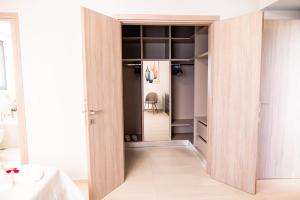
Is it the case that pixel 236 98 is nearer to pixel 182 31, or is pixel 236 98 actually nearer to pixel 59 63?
pixel 59 63

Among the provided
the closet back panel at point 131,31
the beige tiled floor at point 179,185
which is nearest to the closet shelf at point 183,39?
the closet back panel at point 131,31

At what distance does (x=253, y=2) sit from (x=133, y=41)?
7.10 feet

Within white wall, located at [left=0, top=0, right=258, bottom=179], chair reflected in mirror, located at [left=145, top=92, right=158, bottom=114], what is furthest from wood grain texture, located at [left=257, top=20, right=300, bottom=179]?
chair reflected in mirror, located at [left=145, top=92, right=158, bottom=114]

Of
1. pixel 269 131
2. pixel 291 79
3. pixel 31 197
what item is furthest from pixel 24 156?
pixel 291 79

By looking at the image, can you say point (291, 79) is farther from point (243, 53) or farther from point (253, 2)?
point (253, 2)

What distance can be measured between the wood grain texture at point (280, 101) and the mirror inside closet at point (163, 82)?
104 cm

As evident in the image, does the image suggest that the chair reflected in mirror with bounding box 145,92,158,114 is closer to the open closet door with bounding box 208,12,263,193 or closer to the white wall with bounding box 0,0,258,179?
the open closet door with bounding box 208,12,263,193

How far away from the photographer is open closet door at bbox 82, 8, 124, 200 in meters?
1.97

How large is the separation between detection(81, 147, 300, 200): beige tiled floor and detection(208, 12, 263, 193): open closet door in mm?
179

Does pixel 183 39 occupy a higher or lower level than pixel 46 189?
higher

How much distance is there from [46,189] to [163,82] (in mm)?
2796

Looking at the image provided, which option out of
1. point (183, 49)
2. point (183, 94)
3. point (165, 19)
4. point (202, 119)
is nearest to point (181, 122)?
point (183, 94)

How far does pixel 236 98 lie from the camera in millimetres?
2273

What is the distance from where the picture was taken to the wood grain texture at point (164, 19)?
7.67 feet
